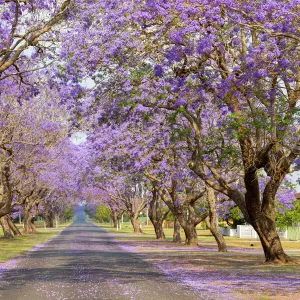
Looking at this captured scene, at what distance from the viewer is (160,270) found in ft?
67.6

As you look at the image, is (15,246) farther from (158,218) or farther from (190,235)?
(158,218)

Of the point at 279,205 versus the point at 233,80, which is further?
the point at 279,205

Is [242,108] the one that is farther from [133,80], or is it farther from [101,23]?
[101,23]

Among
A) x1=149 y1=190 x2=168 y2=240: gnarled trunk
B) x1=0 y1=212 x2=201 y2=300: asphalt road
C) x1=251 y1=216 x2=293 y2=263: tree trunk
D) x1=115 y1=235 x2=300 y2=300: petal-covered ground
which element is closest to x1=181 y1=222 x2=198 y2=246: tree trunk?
x1=149 y1=190 x2=168 y2=240: gnarled trunk

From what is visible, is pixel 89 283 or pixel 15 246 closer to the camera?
pixel 89 283

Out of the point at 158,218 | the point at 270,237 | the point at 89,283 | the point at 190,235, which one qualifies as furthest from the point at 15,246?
the point at 89,283

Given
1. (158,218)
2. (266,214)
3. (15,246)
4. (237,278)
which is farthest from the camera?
(158,218)

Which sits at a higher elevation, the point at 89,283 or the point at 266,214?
the point at 266,214

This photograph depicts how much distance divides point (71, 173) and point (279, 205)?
1858 cm

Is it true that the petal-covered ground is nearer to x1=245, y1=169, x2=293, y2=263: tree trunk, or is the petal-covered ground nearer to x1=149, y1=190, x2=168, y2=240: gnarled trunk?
x1=245, y1=169, x2=293, y2=263: tree trunk

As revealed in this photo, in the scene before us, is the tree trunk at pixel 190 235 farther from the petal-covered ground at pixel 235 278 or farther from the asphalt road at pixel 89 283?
the asphalt road at pixel 89 283

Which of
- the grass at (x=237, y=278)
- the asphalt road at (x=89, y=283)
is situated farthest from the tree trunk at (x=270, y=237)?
the asphalt road at (x=89, y=283)

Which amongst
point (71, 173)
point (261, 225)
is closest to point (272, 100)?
point (261, 225)

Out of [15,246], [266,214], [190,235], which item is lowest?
[15,246]
